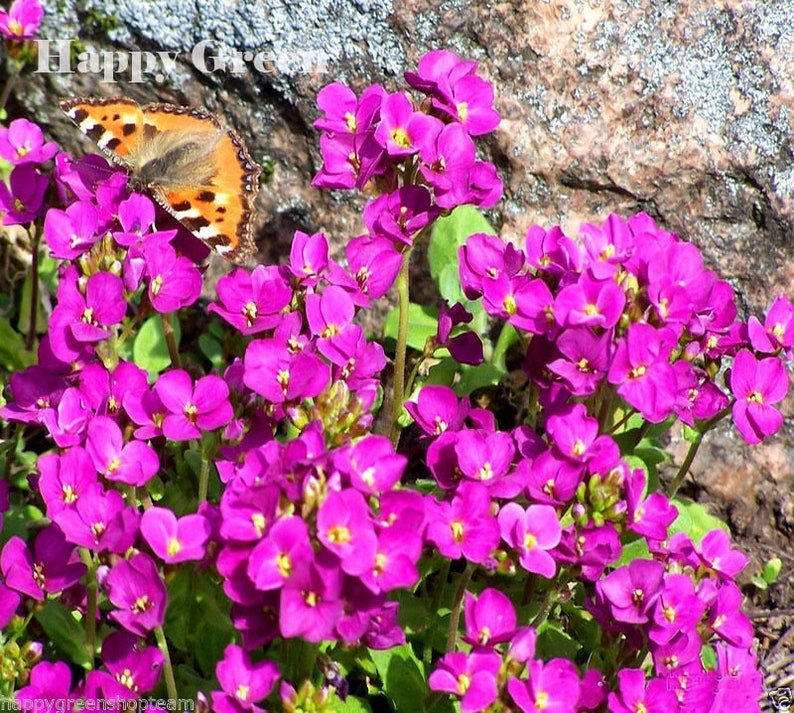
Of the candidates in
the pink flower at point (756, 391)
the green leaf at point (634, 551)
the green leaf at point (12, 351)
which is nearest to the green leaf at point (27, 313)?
the green leaf at point (12, 351)

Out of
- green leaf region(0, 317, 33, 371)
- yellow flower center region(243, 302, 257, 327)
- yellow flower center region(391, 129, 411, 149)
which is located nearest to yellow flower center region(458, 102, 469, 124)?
yellow flower center region(391, 129, 411, 149)

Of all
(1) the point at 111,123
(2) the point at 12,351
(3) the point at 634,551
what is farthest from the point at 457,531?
(2) the point at 12,351

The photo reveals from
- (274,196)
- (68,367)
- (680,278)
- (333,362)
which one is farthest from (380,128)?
(274,196)

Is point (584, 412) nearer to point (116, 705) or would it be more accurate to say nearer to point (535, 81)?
point (116, 705)

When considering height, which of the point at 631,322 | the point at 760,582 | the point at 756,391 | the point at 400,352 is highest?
the point at 631,322

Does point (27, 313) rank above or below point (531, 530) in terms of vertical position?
below

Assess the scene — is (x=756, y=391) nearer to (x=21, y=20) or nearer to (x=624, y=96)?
(x=624, y=96)
